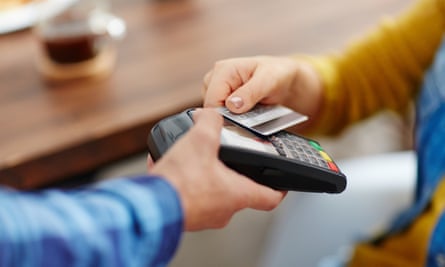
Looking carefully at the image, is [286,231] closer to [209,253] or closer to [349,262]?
[349,262]

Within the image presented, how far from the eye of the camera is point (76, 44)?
0.79 m

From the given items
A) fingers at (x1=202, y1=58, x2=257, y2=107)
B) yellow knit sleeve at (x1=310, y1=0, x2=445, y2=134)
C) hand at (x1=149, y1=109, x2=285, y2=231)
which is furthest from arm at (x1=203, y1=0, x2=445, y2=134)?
A: hand at (x1=149, y1=109, x2=285, y2=231)

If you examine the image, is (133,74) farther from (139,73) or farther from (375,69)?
(375,69)

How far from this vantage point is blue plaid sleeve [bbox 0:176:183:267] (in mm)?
311

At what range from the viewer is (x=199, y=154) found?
368 mm

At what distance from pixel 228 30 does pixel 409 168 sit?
265mm

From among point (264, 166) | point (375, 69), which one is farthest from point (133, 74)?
point (264, 166)

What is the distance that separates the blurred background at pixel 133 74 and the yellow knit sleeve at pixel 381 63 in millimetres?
60

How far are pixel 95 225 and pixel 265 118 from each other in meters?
0.17

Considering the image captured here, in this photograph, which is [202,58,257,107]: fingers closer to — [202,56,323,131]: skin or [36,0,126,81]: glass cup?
[202,56,323,131]: skin

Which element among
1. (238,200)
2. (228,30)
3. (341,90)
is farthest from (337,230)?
(238,200)

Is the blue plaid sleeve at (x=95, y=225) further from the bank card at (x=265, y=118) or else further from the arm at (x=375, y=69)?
the arm at (x=375, y=69)

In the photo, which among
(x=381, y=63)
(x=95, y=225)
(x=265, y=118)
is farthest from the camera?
(x=381, y=63)

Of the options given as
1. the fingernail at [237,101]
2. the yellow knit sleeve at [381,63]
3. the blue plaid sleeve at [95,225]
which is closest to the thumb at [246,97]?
the fingernail at [237,101]
